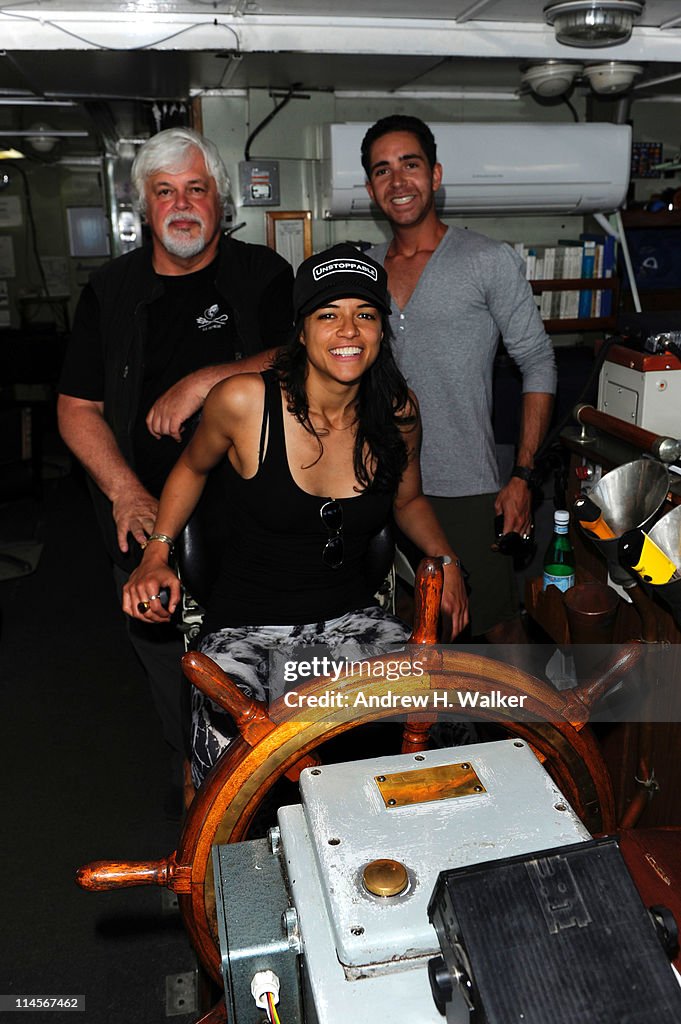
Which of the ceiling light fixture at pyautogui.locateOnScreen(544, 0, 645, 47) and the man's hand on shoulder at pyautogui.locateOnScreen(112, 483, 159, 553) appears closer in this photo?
the man's hand on shoulder at pyautogui.locateOnScreen(112, 483, 159, 553)

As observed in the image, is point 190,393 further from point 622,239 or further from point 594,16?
point 622,239

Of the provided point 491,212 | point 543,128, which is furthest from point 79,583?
point 543,128

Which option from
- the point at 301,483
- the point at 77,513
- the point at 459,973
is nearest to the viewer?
the point at 459,973

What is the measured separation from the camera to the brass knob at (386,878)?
82 centimetres

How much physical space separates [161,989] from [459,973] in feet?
5.49

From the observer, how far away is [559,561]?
2398mm

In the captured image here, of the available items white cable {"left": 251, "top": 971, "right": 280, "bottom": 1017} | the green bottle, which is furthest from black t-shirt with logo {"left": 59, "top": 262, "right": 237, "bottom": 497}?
white cable {"left": 251, "top": 971, "right": 280, "bottom": 1017}

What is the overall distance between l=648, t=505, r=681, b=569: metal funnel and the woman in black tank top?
455 mm

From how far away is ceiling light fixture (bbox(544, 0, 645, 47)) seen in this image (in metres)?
2.85

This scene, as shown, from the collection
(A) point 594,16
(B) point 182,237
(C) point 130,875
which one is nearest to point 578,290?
(A) point 594,16

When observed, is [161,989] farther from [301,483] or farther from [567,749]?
[567,749]

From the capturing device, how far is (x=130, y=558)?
2.41 m

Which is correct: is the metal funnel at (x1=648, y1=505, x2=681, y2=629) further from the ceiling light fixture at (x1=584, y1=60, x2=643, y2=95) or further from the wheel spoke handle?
the ceiling light fixture at (x1=584, y1=60, x2=643, y2=95)

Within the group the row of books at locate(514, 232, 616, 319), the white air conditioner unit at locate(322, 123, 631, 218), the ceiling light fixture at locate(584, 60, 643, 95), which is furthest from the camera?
the row of books at locate(514, 232, 616, 319)
